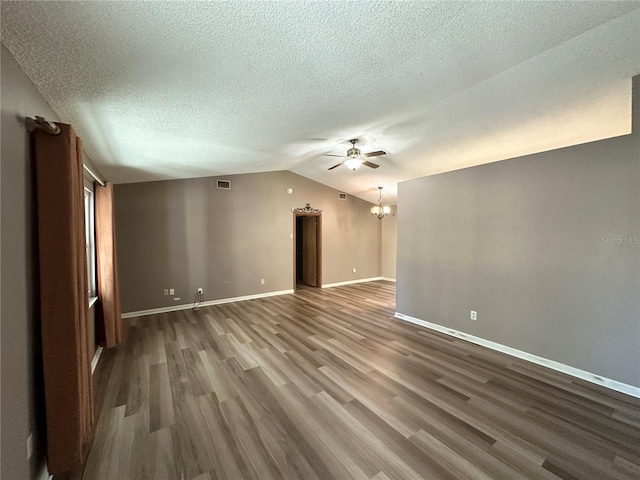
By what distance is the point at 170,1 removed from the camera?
1.09 meters

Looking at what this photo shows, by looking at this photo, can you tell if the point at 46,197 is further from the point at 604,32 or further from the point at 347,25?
the point at 604,32

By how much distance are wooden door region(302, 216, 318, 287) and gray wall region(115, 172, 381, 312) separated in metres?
0.30

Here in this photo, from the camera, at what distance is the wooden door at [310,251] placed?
7348 mm

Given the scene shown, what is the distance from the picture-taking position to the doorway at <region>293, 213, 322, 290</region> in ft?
23.6

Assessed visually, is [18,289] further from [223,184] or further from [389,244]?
[389,244]

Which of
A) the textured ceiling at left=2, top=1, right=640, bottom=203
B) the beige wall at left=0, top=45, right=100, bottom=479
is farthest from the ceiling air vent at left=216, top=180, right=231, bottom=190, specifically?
the beige wall at left=0, top=45, right=100, bottom=479

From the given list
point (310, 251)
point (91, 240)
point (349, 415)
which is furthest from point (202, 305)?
point (349, 415)

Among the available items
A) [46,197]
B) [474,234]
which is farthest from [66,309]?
[474,234]

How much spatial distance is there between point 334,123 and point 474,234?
248 centimetres

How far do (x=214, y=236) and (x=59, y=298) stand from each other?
4.13 m

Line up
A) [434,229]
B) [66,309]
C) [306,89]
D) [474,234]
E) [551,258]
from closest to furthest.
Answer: [66,309] < [306,89] < [551,258] < [474,234] < [434,229]

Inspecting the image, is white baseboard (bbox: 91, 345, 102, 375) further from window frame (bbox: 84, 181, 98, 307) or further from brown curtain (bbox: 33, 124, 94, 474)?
brown curtain (bbox: 33, 124, 94, 474)

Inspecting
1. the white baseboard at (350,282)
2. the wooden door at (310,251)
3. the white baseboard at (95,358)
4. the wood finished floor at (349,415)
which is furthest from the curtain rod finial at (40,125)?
the white baseboard at (350,282)

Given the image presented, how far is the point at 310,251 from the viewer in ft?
25.1
